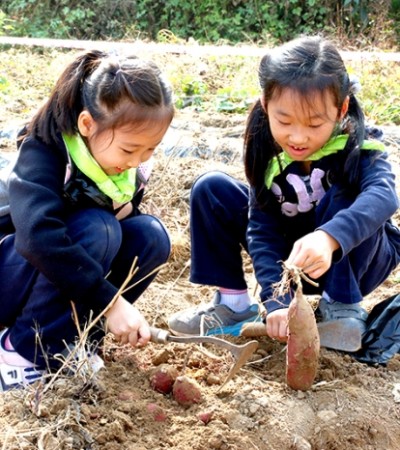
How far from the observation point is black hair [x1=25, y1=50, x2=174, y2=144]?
7.14ft

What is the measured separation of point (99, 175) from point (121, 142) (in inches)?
5.4

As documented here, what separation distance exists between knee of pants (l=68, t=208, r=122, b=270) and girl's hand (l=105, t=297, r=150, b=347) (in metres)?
0.17

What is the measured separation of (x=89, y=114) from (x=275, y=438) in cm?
105

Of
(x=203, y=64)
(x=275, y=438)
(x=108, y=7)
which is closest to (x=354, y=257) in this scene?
(x=275, y=438)

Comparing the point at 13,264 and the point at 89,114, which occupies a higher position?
the point at 89,114

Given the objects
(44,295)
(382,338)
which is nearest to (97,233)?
(44,295)

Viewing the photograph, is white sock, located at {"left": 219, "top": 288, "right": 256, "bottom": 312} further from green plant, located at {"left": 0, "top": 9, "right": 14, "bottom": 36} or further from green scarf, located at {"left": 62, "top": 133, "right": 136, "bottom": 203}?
green plant, located at {"left": 0, "top": 9, "right": 14, "bottom": 36}

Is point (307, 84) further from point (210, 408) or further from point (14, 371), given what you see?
point (14, 371)

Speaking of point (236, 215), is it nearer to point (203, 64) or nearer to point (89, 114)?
point (89, 114)

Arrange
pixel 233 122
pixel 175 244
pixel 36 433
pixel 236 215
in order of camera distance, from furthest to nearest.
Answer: pixel 233 122, pixel 175 244, pixel 236 215, pixel 36 433

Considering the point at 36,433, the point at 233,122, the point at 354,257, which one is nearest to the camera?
the point at 36,433

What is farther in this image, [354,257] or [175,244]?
[175,244]

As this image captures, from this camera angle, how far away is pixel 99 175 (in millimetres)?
2270

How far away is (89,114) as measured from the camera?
2.21 metres
